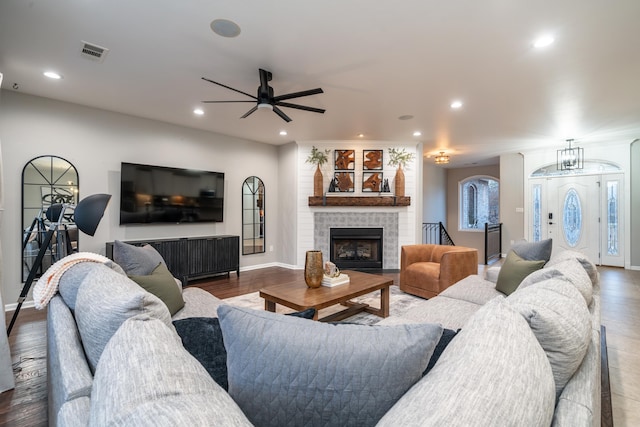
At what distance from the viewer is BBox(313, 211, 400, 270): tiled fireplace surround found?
602 cm

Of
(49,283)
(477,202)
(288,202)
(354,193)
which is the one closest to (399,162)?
(354,193)

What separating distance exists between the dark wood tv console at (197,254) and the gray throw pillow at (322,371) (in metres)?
4.15

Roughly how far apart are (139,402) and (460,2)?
8.98 ft

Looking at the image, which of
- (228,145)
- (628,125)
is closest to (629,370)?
(628,125)

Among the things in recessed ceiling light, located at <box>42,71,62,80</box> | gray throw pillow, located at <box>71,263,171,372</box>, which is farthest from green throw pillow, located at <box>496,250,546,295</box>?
recessed ceiling light, located at <box>42,71,62,80</box>

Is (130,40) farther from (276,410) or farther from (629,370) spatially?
(629,370)

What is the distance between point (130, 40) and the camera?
8.54ft

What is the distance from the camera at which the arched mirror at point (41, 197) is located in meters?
3.77

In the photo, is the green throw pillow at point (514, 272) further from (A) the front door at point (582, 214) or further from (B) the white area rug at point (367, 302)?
(A) the front door at point (582, 214)

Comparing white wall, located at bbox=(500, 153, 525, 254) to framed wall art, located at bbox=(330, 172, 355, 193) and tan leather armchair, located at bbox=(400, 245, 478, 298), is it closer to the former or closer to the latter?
framed wall art, located at bbox=(330, 172, 355, 193)

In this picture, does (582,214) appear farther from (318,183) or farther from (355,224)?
(318,183)

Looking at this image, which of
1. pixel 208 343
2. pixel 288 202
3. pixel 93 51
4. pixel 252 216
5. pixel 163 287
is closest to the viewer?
pixel 208 343

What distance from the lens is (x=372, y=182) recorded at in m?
6.03

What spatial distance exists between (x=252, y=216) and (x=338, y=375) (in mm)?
5625
